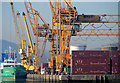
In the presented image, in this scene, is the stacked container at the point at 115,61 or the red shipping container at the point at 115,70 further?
the red shipping container at the point at 115,70

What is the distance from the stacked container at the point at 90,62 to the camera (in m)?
65.2

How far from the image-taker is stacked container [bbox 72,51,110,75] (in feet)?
214

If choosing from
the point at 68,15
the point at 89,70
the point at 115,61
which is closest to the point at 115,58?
the point at 115,61

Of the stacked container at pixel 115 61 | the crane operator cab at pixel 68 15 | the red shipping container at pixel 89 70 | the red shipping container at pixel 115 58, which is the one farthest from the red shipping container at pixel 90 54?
the crane operator cab at pixel 68 15

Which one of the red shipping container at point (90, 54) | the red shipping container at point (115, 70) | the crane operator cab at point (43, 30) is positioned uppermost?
the crane operator cab at point (43, 30)

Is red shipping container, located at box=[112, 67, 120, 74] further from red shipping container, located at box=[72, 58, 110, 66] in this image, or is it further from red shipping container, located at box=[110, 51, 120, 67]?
red shipping container, located at box=[72, 58, 110, 66]

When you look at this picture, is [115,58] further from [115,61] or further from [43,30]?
[43,30]

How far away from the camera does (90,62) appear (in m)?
65.1

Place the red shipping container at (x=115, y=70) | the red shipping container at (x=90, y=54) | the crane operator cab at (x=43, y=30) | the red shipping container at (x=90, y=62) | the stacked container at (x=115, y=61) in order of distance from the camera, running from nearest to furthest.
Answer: the red shipping container at (x=90, y=62) → the red shipping container at (x=90, y=54) → the stacked container at (x=115, y=61) → the red shipping container at (x=115, y=70) → the crane operator cab at (x=43, y=30)

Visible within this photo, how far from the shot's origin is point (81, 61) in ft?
214

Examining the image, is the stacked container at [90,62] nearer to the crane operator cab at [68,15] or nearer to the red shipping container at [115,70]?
the red shipping container at [115,70]

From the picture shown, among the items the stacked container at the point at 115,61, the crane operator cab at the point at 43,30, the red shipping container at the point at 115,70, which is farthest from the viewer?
the crane operator cab at the point at 43,30

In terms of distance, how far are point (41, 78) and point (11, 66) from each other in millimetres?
9059

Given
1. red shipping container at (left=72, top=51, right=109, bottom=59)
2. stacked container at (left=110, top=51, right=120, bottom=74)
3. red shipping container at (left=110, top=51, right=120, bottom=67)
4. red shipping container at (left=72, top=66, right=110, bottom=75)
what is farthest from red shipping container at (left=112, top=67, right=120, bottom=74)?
red shipping container at (left=72, top=51, right=109, bottom=59)
